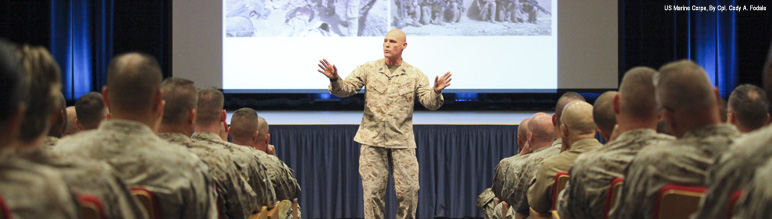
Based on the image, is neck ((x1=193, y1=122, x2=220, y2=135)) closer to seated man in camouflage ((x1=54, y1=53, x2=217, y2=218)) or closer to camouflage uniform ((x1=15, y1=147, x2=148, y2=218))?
seated man in camouflage ((x1=54, y1=53, x2=217, y2=218))

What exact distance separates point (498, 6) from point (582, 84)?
1013mm

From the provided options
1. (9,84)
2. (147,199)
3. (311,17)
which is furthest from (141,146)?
(311,17)

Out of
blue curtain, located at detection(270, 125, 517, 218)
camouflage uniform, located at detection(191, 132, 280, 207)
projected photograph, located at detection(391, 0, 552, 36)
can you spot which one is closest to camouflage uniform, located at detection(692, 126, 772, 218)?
camouflage uniform, located at detection(191, 132, 280, 207)

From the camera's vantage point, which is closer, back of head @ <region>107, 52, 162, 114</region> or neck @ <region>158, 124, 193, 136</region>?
back of head @ <region>107, 52, 162, 114</region>

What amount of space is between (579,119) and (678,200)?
120cm

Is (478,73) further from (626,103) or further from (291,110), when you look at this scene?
(626,103)

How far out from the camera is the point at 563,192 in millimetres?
2455

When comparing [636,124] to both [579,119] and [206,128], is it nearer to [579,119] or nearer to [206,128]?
[579,119]

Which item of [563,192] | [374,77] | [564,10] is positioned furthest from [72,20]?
[563,192]

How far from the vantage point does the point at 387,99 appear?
15.4ft

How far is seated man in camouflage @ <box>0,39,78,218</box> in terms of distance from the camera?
4.00 ft

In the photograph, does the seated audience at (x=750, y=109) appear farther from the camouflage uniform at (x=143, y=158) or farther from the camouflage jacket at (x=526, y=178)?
the camouflage uniform at (x=143, y=158)

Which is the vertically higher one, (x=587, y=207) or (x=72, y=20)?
(x=72, y=20)

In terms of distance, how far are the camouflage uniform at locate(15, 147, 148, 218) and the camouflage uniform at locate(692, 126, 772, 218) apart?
1175 mm
